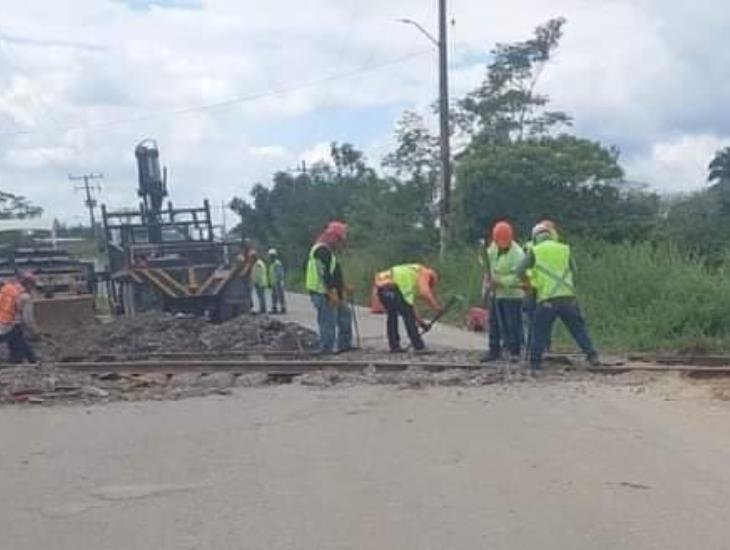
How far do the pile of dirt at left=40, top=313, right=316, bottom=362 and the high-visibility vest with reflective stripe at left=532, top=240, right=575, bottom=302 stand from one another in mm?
5954

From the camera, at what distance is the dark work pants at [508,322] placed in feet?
55.8

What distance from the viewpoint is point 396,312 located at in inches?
745

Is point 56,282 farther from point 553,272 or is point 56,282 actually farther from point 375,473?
point 375,473

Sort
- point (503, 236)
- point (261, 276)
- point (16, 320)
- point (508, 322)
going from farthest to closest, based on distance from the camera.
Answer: point (261, 276) < point (16, 320) < point (503, 236) < point (508, 322)

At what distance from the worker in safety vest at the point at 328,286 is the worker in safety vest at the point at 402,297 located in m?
0.62

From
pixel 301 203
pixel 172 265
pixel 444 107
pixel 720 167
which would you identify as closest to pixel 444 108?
pixel 444 107

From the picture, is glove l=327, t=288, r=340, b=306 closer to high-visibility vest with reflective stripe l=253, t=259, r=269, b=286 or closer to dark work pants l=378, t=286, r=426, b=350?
dark work pants l=378, t=286, r=426, b=350

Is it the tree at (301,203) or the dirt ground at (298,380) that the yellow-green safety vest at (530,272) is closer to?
the dirt ground at (298,380)

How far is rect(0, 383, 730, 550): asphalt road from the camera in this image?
7801mm

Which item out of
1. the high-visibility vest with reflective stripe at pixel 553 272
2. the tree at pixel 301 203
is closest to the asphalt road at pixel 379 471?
the high-visibility vest with reflective stripe at pixel 553 272

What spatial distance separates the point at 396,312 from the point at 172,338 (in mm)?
5692

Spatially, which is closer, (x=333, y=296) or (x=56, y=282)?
(x=333, y=296)

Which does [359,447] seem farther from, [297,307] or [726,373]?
[297,307]

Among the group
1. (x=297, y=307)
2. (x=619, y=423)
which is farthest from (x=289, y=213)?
(x=619, y=423)
